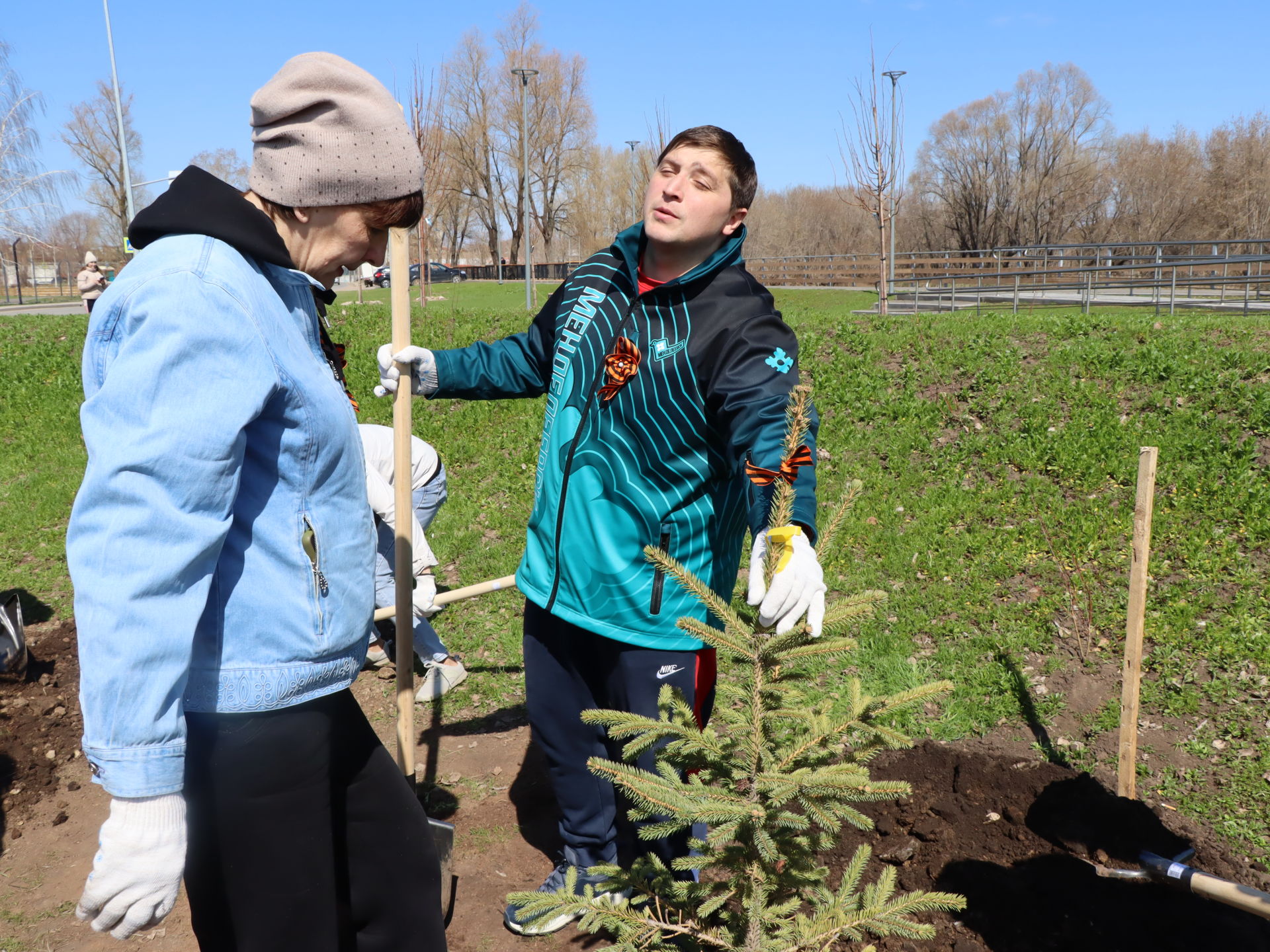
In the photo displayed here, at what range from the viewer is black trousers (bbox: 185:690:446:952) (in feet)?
5.30

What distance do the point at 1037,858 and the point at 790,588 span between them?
2.09m

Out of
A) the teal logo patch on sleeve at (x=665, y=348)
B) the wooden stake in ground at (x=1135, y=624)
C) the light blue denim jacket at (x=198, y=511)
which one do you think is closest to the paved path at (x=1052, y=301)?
the wooden stake in ground at (x=1135, y=624)

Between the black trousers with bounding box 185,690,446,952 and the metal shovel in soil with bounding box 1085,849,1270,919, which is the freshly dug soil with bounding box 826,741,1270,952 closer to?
the metal shovel in soil with bounding box 1085,849,1270,919

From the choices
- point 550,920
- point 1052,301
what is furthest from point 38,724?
point 1052,301

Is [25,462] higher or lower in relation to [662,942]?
higher

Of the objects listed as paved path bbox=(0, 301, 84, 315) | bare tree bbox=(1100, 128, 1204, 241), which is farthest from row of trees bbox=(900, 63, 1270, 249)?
paved path bbox=(0, 301, 84, 315)

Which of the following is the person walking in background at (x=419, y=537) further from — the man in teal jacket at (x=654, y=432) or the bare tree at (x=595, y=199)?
the bare tree at (x=595, y=199)

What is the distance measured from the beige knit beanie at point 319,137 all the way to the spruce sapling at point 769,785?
3.02 feet

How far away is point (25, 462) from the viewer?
29.0ft

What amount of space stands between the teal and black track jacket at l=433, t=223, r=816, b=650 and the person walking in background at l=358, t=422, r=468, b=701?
1.56m

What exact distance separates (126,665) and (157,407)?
1.25 feet

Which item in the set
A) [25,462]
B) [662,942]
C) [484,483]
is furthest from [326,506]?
[25,462]

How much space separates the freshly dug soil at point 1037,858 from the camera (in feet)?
9.41

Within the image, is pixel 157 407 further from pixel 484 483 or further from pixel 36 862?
pixel 484 483
